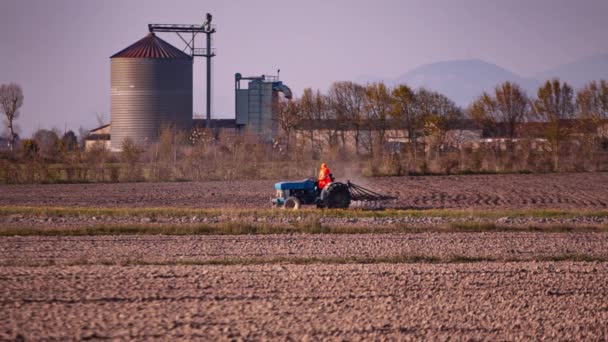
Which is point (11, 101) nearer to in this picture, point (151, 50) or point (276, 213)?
point (151, 50)

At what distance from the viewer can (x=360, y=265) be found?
44.5 ft

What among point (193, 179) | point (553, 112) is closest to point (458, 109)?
point (553, 112)

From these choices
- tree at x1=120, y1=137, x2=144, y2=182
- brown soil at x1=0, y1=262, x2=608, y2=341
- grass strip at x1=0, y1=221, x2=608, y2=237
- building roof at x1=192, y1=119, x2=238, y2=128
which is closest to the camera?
brown soil at x1=0, y1=262, x2=608, y2=341

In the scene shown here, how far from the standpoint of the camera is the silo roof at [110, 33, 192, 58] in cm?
5753

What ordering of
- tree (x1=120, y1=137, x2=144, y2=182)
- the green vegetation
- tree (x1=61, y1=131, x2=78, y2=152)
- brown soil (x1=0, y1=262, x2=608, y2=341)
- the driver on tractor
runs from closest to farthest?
1. brown soil (x1=0, y1=262, x2=608, y2=341)
2. the green vegetation
3. the driver on tractor
4. tree (x1=120, y1=137, x2=144, y2=182)
5. tree (x1=61, y1=131, x2=78, y2=152)

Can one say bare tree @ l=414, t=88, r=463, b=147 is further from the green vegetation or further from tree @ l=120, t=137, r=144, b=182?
the green vegetation

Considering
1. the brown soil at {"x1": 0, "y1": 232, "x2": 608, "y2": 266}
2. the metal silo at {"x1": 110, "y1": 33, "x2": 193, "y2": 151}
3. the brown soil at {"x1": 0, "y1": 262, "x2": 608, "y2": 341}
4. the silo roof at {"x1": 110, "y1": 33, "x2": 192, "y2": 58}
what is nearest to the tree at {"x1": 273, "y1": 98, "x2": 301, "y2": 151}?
the metal silo at {"x1": 110, "y1": 33, "x2": 193, "y2": 151}

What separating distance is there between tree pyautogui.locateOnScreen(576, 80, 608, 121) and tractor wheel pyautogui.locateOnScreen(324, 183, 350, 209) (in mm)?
38403

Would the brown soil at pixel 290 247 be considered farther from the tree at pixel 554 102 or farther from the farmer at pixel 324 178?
the tree at pixel 554 102

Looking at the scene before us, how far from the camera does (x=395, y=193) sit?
30.2 meters

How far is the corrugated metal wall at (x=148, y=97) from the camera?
187ft

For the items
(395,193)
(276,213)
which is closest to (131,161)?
(395,193)

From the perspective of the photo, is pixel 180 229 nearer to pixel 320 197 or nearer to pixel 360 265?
pixel 320 197

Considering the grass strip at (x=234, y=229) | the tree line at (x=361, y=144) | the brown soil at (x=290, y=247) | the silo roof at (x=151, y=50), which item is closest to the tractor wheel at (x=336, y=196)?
the grass strip at (x=234, y=229)
